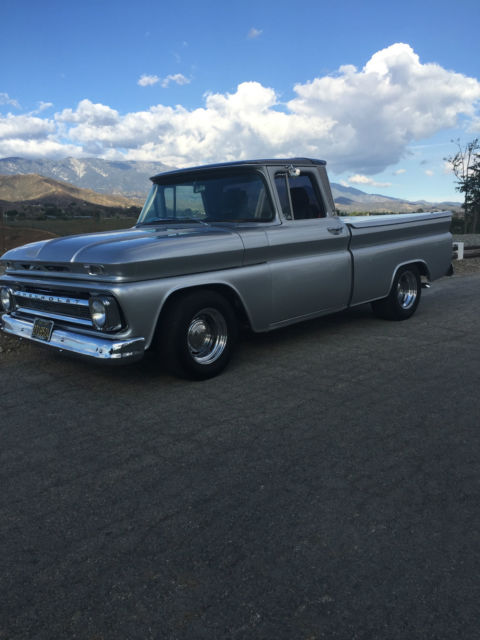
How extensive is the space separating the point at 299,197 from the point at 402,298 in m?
2.22

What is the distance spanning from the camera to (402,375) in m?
4.24

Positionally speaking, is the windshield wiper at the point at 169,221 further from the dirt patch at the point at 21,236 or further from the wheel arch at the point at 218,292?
the dirt patch at the point at 21,236

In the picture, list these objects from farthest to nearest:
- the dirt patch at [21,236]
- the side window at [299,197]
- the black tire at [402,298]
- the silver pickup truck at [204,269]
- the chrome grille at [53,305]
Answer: the dirt patch at [21,236] → the black tire at [402,298] → the side window at [299,197] → the chrome grille at [53,305] → the silver pickup truck at [204,269]

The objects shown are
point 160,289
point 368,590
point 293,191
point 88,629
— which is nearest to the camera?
point 88,629

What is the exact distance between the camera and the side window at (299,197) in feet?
16.0

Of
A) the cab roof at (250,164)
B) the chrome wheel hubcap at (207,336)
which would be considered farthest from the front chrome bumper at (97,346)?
the cab roof at (250,164)

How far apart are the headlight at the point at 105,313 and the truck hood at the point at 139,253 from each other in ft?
0.60

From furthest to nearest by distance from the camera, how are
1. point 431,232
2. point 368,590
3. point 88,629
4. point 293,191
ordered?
point 431,232 → point 293,191 → point 368,590 → point 88,629

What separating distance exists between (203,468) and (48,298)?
85.0 inches

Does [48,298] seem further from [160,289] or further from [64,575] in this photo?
[64,575]

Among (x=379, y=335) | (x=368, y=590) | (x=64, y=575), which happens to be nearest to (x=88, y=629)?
(x=64, y=575)

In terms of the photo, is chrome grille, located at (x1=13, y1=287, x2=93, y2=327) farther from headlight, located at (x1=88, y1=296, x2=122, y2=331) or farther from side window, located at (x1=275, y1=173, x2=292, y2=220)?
side window, located at (x1=275, y1=173, x2=292, y2=220)

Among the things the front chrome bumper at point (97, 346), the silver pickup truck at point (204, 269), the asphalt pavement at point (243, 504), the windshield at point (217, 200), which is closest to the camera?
the asphalt pavement at point (243, 504)

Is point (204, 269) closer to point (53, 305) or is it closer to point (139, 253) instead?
point (139, 253)
